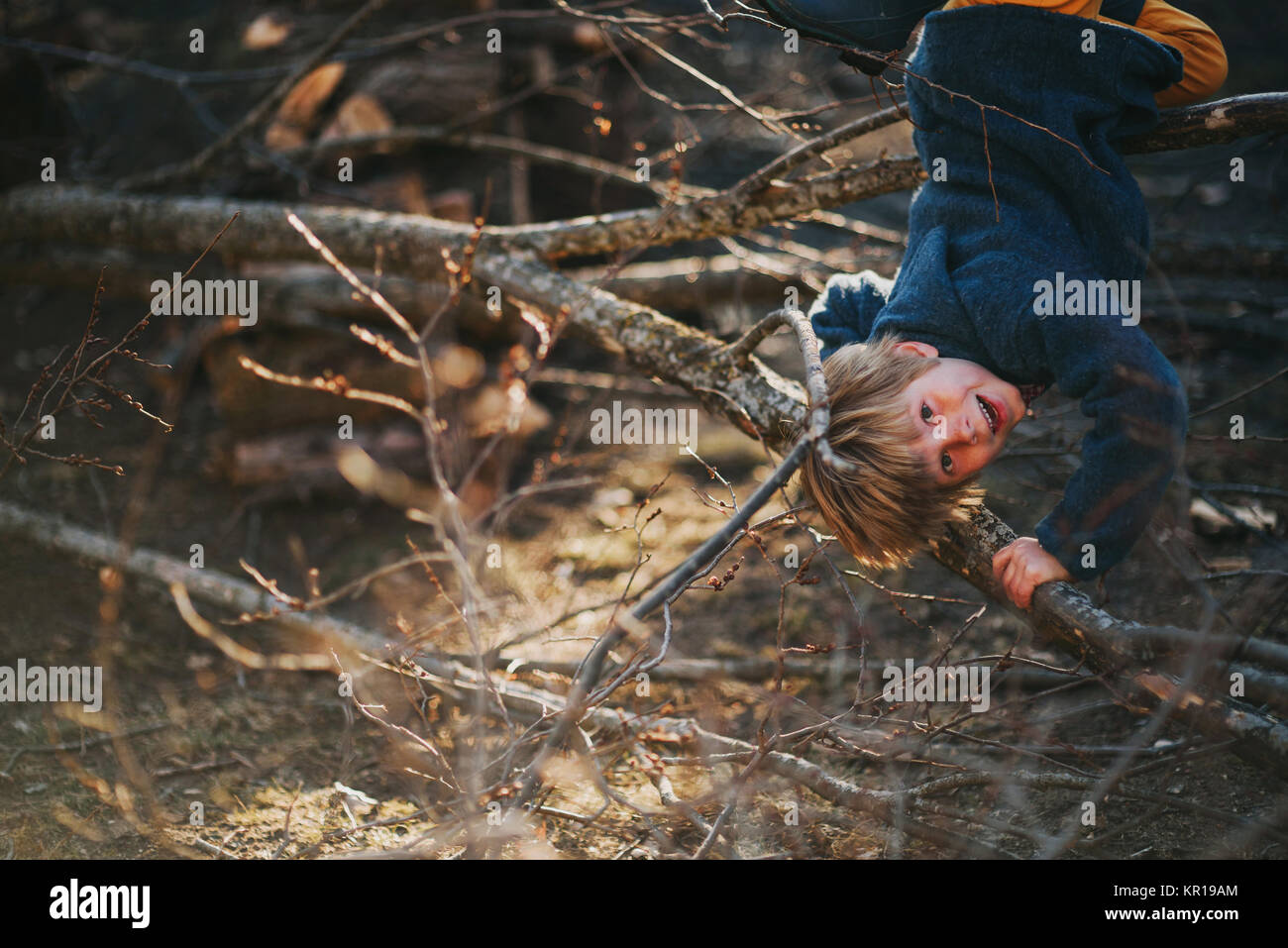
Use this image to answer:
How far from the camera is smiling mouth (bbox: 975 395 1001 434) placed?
198cm

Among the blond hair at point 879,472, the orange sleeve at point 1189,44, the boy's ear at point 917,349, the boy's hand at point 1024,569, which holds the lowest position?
the boy's hand at point 1024,569

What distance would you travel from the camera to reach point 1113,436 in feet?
5.96

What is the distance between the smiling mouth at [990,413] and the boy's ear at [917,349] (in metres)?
0.14

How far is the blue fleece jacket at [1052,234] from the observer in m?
1.83

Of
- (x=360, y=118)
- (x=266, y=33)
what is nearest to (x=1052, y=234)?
(x=360, y=118)

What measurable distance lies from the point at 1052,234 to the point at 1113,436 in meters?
0.51

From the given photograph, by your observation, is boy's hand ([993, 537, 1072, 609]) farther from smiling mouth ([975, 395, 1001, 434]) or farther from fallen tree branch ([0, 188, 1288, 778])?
smiling mouth ([975, 395, 1001, 434])

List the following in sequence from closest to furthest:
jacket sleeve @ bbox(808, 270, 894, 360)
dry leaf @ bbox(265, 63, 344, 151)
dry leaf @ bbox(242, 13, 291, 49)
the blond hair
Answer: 1. the blond hair
2. jacket sleeve @ bbox(808, 270, 894, 360)
3. dry leaf @ bbox(265, 63, 344, 151)
4. dry leaf @ bbox(242, 13, 291, 49)

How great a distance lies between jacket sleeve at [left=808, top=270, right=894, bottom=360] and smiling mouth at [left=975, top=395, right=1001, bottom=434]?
15.7 inches

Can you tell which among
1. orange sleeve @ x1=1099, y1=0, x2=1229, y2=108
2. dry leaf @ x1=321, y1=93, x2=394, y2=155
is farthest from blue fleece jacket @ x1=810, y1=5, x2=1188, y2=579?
dry leaf @ x1=321, y1=93, x2=394, y2=155

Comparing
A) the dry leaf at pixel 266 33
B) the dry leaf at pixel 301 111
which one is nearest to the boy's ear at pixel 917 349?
the dry leaf at pixel 301 111

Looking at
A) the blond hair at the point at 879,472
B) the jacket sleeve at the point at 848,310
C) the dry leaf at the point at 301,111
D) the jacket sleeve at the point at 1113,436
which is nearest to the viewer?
the jacket sleeve at the point at 1113,436

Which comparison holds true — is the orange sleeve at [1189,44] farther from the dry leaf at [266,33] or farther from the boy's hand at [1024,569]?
the dry leaf at [266,33]
